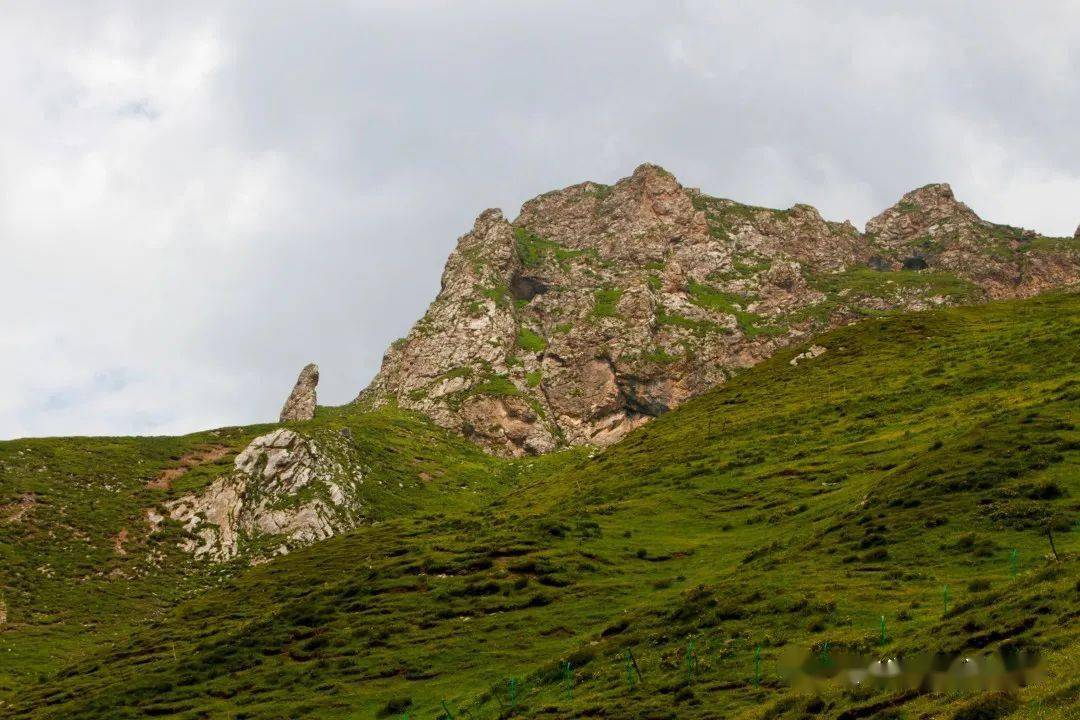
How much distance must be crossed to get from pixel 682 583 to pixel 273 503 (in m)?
92.6

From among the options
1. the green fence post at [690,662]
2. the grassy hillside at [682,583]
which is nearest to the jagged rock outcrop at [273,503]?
the grassy hillside at [682,583]

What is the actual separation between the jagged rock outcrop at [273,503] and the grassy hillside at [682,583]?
8941mm

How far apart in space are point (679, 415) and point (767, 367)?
21.2m

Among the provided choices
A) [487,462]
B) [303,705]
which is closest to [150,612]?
[303,705]

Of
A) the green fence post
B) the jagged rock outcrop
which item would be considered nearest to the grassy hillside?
the green fence post

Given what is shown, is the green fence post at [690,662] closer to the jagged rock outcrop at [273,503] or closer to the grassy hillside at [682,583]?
the grassy hillside at [682,583]

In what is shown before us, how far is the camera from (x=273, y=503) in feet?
467

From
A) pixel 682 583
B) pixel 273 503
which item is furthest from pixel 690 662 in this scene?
pixel 273 503

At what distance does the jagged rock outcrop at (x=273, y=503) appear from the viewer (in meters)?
136

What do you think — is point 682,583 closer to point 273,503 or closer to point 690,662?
point 690,662

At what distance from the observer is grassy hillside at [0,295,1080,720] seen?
39.1m

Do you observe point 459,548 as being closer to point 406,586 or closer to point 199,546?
point 406,586

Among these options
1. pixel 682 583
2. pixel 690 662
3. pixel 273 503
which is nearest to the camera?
pixel 690 662

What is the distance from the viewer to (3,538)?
127 meters
